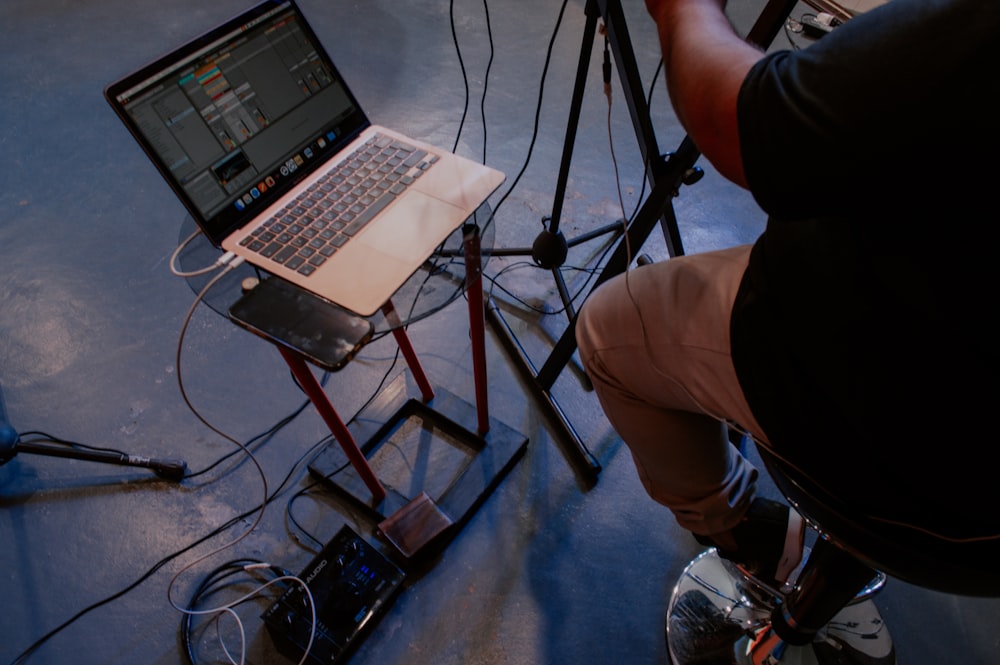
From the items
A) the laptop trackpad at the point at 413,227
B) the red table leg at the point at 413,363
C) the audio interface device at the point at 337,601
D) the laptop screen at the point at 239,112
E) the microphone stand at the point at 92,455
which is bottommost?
the audio interface device at the point at 337,601

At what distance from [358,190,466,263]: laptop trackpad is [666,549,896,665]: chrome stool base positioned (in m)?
0.86

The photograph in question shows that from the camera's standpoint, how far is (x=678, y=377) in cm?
80

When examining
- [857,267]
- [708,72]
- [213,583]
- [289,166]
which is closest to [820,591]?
[857,267]

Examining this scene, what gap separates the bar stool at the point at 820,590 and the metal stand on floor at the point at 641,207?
1.18 ft

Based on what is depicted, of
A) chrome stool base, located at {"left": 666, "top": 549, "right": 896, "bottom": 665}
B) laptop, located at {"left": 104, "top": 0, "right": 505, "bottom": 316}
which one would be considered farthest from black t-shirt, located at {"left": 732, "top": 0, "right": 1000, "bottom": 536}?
chrome stool base, located at {"left": 666, "top": 549, "right": 896, "bottom": 665}

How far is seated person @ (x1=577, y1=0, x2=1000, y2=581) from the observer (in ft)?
1.54

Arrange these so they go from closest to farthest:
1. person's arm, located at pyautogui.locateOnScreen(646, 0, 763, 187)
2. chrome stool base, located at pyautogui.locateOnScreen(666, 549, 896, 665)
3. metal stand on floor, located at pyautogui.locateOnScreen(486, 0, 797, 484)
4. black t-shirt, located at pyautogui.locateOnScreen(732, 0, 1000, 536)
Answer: black t-shirt, located at pyautogui.locateOnScreen(732, 0, 1000, 536), person's arm, located at pyautogui.locateOnScreen(646, 0, 763, 187), metal stand on floor, located at pyautogui.locateOnScreen(486, 0, 797, 484), chrome stool base, located at pyautogui.locateOnScreen(666, 549, 896, 665)

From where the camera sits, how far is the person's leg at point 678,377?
2.52ft

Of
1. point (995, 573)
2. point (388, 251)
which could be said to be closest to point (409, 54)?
point (388, 251)

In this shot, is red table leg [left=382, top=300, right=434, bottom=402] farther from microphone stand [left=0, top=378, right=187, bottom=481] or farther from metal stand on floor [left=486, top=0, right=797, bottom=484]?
microphone stand [left=0, top=378, right=187, bottom=481]

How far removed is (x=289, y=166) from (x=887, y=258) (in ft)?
2.78

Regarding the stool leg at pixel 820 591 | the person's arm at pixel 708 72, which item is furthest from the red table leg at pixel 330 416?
the stool leg at pixel 820 591

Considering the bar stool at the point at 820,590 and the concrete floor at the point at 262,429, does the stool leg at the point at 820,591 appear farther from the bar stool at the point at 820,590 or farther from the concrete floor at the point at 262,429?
the concrete floor at the point at 262,429

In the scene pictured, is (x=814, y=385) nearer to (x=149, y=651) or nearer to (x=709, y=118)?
(x=709, y=118)
